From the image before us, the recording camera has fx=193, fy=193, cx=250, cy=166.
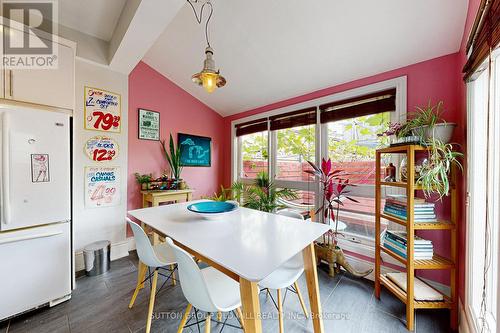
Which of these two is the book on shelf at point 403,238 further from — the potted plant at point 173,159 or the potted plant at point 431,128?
the potted plant at point 173,159

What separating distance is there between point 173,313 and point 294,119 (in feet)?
8.68

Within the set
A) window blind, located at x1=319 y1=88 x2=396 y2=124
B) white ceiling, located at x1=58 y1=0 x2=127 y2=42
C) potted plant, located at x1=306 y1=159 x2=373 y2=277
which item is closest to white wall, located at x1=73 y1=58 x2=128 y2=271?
white ceiling, located at x1=58 y1=0 x2=127 y2=42

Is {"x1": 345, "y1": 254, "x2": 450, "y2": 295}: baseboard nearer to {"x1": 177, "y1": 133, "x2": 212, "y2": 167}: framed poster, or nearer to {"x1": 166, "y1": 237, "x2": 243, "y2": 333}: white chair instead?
{"x1": 166, "y1": 237, "x2": 243, "y2": 333}: white chair

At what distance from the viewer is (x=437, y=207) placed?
175cm

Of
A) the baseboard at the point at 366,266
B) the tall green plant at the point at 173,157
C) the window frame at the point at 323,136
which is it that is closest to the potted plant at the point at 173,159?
the tall green plant at the point at 173,157

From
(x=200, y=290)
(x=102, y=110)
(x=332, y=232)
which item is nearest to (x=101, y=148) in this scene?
(x=102, y=110)

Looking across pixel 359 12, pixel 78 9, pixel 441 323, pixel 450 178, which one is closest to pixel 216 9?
pixel 359 12

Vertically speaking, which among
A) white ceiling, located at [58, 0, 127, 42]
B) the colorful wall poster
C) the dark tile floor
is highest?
white ceiling, located at [58, 0, 127, 42]

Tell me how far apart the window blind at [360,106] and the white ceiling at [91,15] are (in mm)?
2468

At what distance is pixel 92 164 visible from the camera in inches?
93.2

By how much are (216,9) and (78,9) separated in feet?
4.71

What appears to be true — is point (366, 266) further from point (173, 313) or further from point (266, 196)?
point (173, 313)

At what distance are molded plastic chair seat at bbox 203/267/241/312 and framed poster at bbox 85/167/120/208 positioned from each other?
1.97 m

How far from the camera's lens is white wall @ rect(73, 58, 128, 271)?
7.40 feet
